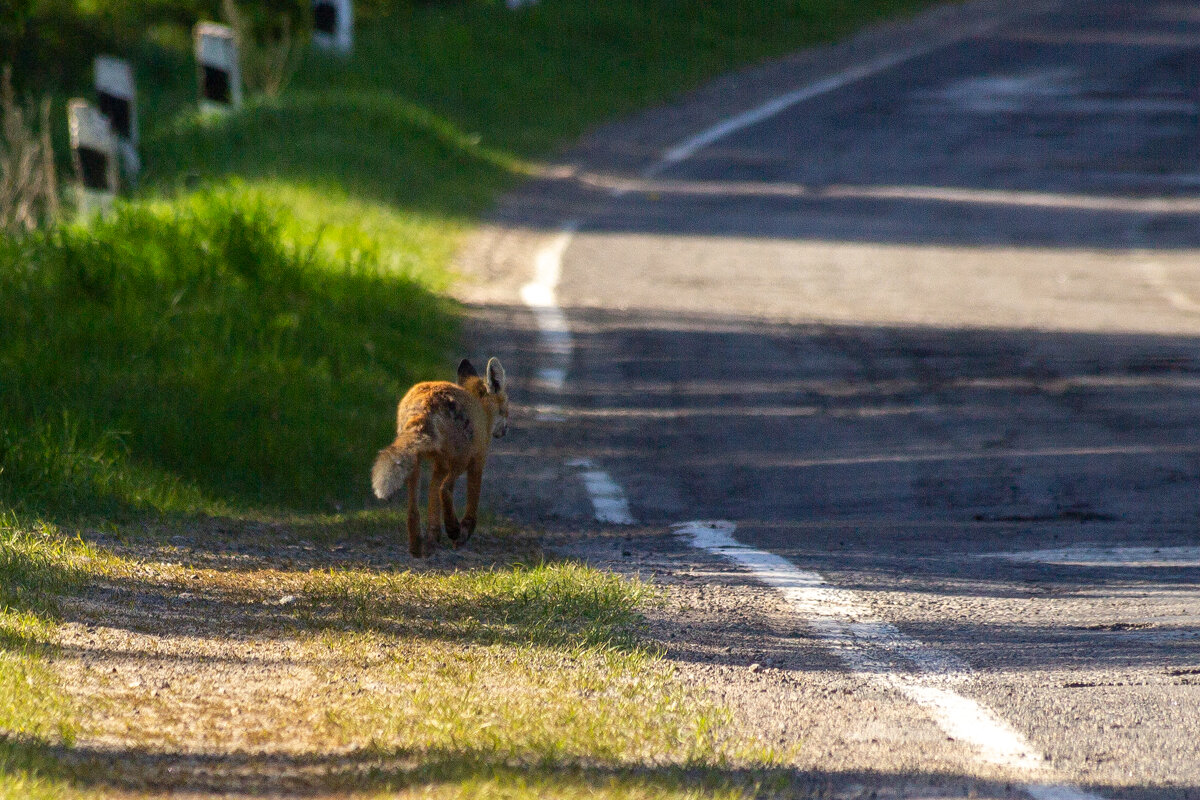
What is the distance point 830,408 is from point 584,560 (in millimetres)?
2887

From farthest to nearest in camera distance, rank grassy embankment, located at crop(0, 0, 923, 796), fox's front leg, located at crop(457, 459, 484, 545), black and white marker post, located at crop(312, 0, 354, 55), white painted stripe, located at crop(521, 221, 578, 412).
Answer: black and white marker post, located at crop(312, 0, 354, 55), white painted stripe, located at crop(521, 221, 578, 412), fox's front leg, located at crop(457, 459, 484, 545), grassy embankment, located at crop(0, 0, 923, 796)

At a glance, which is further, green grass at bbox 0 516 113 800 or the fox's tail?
the fox's tail

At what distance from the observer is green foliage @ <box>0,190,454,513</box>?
24.0ft

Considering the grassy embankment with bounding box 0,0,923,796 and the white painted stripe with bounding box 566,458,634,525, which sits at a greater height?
the grassy embankment with bounding box 0,0,923,796

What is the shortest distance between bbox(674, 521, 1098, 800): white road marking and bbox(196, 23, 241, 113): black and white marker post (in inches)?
428

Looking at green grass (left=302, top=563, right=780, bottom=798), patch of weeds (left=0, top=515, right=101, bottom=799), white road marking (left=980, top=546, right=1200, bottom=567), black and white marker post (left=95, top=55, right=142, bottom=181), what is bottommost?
white road marking (left=980, top=546, right=1200, bottom=567)

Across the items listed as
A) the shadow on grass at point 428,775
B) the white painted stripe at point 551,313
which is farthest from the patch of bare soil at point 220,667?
the white painted stripe at point 551,313

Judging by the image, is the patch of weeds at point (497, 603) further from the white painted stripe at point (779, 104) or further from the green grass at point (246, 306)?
the white painted stripe at point (779, 104)

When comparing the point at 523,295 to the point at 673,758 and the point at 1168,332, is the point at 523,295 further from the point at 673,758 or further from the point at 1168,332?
the point at 673,758

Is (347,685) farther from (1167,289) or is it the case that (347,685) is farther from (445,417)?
(1167,289)

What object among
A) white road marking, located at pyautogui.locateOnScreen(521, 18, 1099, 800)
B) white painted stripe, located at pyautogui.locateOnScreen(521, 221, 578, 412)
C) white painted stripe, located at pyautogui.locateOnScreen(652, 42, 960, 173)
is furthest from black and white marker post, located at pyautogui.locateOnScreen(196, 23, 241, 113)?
white road marking, located at pyautogui.locateOnScreen(521, 18, 1099, 800)

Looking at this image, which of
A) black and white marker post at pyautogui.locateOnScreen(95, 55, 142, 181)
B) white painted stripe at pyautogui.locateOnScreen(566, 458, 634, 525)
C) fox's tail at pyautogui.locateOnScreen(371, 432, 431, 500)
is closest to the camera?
fox's tail at pyautogui.locateOnScreen(371, 432, 431, 500)

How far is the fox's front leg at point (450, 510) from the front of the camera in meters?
6.49

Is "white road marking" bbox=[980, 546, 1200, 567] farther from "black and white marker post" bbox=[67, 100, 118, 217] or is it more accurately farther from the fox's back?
"black and white marker post" bbox=[67, 100, 118, 217]
